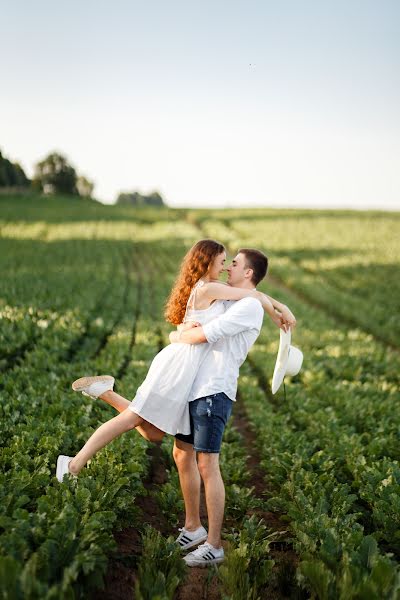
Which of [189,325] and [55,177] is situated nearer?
[189,325]

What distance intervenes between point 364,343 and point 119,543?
1125 cm

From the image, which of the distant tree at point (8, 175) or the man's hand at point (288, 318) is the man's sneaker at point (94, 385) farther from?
the distant tree at point (8, 175)

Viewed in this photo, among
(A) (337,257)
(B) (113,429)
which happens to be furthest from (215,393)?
(A) (337,257)

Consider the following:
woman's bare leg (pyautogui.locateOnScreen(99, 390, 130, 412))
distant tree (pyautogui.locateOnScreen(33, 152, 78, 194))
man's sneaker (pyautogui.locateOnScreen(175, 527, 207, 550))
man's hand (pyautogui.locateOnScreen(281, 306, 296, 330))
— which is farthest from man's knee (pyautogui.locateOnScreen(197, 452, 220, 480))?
distant tree (pyautogui.locateOnScreen(33, 152, 78, 194))

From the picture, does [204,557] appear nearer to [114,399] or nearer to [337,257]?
[114,399]

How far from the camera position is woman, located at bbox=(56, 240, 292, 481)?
375 cm

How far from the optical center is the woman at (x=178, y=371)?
375cm

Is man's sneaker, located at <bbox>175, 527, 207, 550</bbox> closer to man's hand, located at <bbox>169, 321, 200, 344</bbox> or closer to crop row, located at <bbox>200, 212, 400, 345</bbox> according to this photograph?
man's hand, located at <bbox>169, 321, 200, 344</bbox>

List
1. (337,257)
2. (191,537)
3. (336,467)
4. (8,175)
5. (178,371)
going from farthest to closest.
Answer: (8,175), (337,257), (336,467), (191,537), (178,371)

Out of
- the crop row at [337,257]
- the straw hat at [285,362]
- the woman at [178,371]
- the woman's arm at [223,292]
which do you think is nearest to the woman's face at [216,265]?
the woman at [178,371]

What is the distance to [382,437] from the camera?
6316 mm

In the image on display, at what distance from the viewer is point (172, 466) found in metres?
5.57

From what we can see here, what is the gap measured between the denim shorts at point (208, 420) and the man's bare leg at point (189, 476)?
10.0 inches

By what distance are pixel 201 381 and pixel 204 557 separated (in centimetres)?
126
